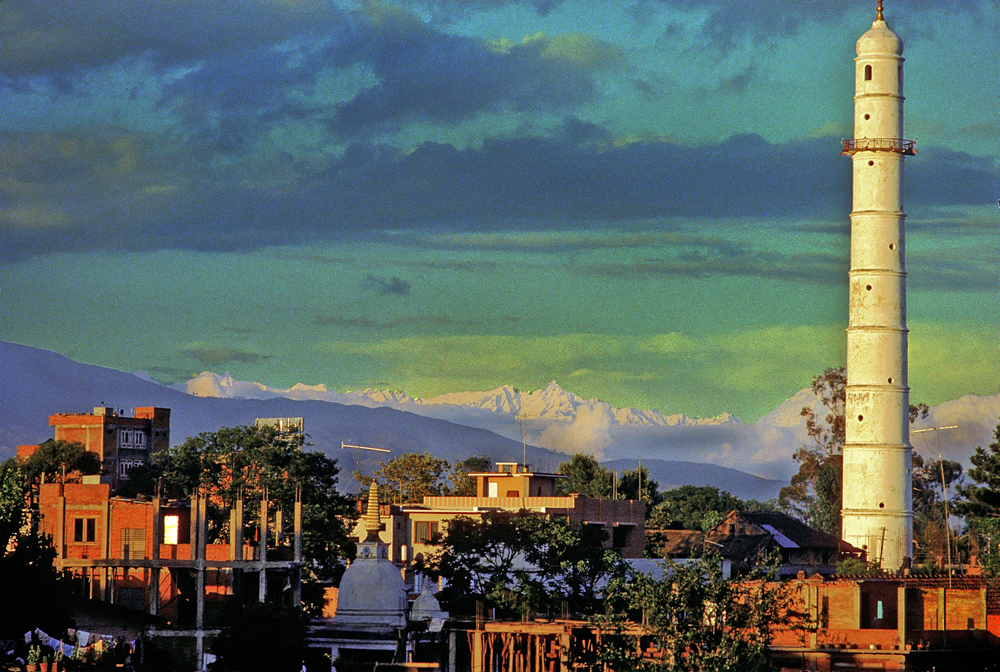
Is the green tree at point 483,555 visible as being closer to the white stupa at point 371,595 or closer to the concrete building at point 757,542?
the white stupa at point 371,595

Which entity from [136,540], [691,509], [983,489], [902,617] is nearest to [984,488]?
[983,489]

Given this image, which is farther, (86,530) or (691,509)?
(691,509)

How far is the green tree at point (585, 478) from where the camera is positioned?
98219mm

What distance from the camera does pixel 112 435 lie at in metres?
118

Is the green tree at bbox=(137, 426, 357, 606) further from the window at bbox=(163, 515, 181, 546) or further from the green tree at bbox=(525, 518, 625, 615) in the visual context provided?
the green tree at bbox=(525, 518, 625, 615)

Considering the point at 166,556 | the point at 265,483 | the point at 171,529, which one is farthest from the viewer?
the point at 265,483

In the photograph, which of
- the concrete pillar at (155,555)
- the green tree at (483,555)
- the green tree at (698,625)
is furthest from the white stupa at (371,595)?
the green tree at (698,625)

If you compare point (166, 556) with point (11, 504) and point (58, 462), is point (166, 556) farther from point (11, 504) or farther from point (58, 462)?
point (58, 462)

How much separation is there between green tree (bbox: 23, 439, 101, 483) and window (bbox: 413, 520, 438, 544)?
23.3 m

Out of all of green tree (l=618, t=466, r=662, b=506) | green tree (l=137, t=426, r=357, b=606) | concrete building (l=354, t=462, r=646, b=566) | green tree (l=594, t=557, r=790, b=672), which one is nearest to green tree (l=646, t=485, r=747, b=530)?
green tree (l=618, t=466, r=662, b=506)

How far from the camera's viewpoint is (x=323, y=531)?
242 feet

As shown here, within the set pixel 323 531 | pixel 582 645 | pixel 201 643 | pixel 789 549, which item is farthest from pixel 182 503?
pixel 789 549

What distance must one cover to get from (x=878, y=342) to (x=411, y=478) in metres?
34.2

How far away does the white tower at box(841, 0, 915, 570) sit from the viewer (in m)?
80.2
